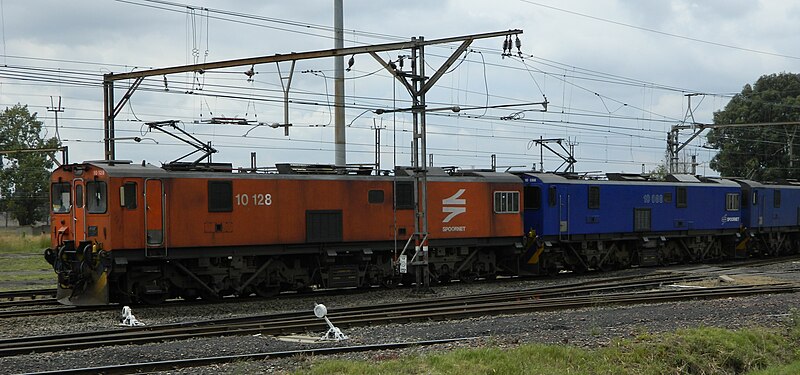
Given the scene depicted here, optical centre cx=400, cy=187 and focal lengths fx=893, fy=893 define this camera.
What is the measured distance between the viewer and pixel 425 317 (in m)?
18.8

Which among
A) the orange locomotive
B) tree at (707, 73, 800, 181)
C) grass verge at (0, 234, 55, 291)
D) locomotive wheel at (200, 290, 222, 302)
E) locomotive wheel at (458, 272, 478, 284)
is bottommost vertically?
grass verge at (0, 234, 55, 291)

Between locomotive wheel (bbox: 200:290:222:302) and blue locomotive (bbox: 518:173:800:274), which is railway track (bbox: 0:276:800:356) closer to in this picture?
blue locomotive (bbox: 518:173:800:274)

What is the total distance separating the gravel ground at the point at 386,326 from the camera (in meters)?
13.8

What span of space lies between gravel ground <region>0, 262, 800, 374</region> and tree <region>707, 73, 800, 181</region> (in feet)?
178

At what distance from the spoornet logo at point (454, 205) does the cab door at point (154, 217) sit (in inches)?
364

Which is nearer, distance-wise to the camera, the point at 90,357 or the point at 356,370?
the point at 356,370

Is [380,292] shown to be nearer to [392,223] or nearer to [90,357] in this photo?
[392,223]

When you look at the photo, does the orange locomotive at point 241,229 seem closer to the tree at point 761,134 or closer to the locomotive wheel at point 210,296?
the locomotive wheel at point 210,296

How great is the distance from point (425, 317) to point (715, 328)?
18.9ft

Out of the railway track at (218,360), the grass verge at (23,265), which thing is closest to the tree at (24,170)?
the grass verge at (23,265)

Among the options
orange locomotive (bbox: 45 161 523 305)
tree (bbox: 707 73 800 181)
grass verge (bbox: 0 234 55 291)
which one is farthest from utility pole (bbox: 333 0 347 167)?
tree (bbox: 707 73 800 181)

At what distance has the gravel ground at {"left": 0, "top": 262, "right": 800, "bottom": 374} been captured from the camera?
1380 centimetres

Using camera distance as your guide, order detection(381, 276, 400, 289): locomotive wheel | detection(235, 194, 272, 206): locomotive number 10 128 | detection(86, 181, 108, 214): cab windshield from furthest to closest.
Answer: detection(381, 276, 400, 289): locomotive wheel
detection(235, 194, 272, 206): locomotive number 10 128
detection(86, 181, 108, 214): cab windshield

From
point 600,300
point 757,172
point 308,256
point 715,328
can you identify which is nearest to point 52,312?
point 308,256
